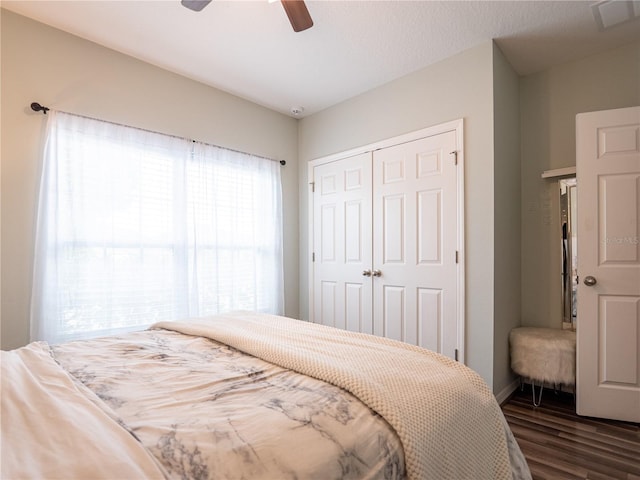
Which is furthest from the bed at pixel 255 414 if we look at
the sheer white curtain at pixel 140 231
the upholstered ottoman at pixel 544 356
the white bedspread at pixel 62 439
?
the upholstered ottoman at pixel 544 356

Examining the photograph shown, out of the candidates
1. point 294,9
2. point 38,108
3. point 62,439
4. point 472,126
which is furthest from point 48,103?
point 472,126

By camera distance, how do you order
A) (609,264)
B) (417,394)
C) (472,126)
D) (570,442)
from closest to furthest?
(417,394)
(570,442)
(609,264)
(472,126)

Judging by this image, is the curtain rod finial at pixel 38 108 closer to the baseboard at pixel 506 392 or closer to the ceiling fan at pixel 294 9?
the ceiling fan at pixel 294 9

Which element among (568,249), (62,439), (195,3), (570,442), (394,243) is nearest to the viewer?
(62,439)

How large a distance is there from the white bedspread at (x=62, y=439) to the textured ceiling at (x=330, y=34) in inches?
89.6

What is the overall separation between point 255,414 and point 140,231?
2.28 metres

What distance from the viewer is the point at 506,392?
2646 millimetres

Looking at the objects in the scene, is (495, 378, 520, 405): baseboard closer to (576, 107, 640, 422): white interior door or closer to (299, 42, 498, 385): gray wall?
(299, 42, 498, 385): gray wall

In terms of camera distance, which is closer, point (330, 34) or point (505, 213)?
point (330, 34)

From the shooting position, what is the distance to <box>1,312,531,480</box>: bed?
2.33 ft

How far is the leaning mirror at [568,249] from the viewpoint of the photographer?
2715 millimetres

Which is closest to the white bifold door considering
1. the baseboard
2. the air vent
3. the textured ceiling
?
the baseboard

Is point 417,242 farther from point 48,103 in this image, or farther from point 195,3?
point 48,103

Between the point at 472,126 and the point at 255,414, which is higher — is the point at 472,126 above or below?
above
